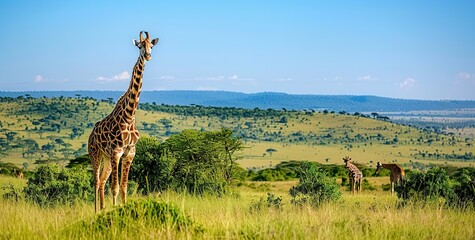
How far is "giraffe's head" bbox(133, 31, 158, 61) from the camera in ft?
35.4

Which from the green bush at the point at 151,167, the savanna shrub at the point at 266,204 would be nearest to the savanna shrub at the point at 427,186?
the savanna shrub at the point at 266,204

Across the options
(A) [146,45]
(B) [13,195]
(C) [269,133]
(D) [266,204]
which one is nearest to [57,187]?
(B) [13,195]

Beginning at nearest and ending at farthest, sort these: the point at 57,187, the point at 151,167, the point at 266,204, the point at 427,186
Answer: the point at 266,204 → the point at 57,187 → the point at 427,186 → the point at 151,167

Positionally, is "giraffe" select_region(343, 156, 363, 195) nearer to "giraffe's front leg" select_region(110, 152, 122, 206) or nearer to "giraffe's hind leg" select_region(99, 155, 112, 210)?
"giraffe's hind leg" select_region(99, 155, 112, 210)

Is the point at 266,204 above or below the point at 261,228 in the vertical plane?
below

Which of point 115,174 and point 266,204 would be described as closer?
point 115,174

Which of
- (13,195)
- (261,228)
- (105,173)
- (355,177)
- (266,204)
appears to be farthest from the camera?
(355,177)

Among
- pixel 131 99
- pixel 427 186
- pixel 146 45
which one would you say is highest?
pixel 146 45

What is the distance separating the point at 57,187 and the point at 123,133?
716 cm

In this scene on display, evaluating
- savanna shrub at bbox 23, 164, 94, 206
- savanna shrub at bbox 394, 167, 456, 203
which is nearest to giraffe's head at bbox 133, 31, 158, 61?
savanna shrub at bbox 23, 164, 94, 206

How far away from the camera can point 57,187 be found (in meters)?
17.5

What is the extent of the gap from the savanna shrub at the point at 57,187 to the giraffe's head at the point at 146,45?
6.53 m

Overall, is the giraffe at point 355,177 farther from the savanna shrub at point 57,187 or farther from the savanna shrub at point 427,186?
the savanna shrub at point 57,187

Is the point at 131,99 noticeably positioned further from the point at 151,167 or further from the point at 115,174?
the point at 151,167
